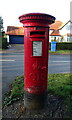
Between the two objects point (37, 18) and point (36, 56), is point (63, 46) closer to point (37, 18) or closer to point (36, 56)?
point (36, 56)

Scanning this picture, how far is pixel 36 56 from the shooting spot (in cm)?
306

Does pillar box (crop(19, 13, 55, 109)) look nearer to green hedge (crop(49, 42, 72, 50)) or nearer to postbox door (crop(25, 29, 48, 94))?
postbox door (crop(25, 29, 48, 94))

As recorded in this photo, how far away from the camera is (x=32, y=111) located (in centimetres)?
322

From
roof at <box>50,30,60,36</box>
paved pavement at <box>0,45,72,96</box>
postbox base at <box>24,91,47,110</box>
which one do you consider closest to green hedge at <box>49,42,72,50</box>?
paved pavement at <box>0,45,72,96</box>

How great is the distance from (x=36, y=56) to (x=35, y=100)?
0.99 m

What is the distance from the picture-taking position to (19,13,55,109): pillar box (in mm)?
2949

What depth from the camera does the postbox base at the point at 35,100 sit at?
3.21 m

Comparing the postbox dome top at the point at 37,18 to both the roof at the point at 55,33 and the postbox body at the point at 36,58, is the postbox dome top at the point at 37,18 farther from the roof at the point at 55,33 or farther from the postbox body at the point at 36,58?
the roof at the point at 55,33

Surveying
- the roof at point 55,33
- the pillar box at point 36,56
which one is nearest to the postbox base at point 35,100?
the pillar box at point 36,56

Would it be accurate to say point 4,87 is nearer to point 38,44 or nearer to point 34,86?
point 34,86

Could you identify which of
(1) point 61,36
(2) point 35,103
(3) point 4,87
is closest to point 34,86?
(2) point 35,103

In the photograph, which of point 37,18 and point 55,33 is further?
point 55,33

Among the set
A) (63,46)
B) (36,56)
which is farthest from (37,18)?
(63,46)

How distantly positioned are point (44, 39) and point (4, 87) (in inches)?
102
